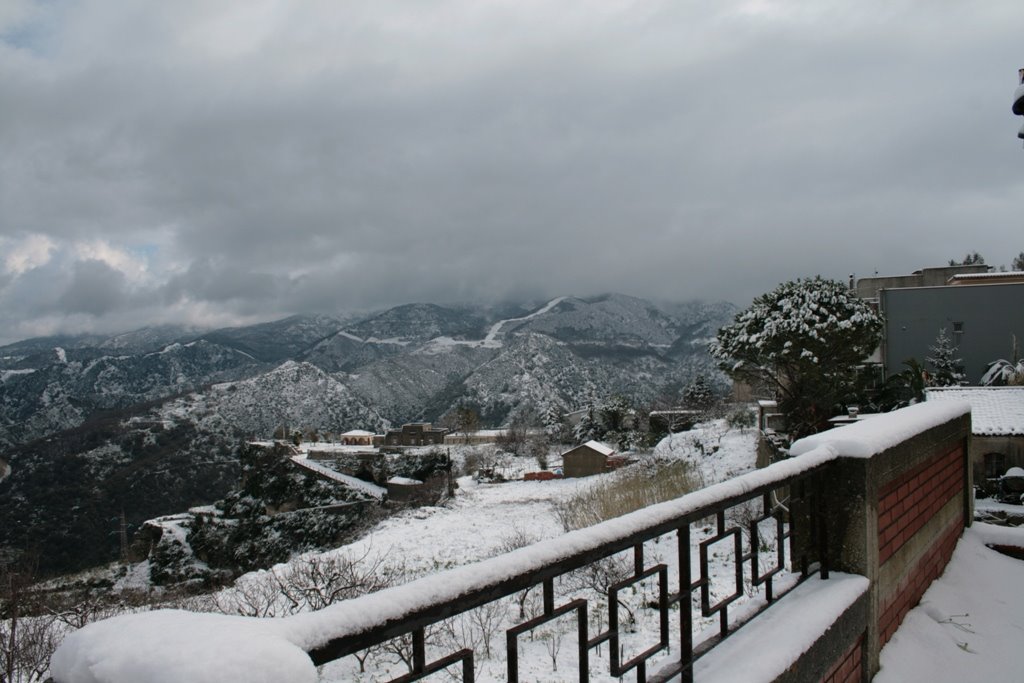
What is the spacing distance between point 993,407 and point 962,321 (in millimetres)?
Result: 9563

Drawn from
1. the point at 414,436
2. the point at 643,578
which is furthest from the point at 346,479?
the point at 643,578

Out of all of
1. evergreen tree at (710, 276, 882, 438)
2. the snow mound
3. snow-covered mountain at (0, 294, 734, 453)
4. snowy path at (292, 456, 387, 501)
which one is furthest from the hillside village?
snow-covered mountain at (0, 294, 734, 453)

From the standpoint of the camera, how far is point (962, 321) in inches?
895

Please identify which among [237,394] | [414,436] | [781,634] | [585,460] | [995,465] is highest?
[781,634]

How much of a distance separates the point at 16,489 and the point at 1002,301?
73.9 meters

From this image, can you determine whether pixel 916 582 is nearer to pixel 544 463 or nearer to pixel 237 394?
pixel 544 463

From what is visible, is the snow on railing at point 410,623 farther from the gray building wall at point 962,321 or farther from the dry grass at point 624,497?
the gray building wall at point 962,321

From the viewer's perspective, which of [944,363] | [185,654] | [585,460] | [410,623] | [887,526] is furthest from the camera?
[585,460]

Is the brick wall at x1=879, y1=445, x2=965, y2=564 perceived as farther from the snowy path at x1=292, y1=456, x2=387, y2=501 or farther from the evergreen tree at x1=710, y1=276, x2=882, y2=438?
the snowy path at x1=292, y1=456, x2=387, y2=501

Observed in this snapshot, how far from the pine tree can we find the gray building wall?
46 centimetres

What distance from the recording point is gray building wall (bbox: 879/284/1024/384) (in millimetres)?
22094

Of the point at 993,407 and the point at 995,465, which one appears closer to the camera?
the point at 995,465

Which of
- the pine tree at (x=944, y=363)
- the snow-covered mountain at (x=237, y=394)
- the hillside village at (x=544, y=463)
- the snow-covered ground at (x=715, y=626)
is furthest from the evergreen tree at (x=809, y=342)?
the pine tree at (x=944, y=363)

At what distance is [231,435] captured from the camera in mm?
74500
